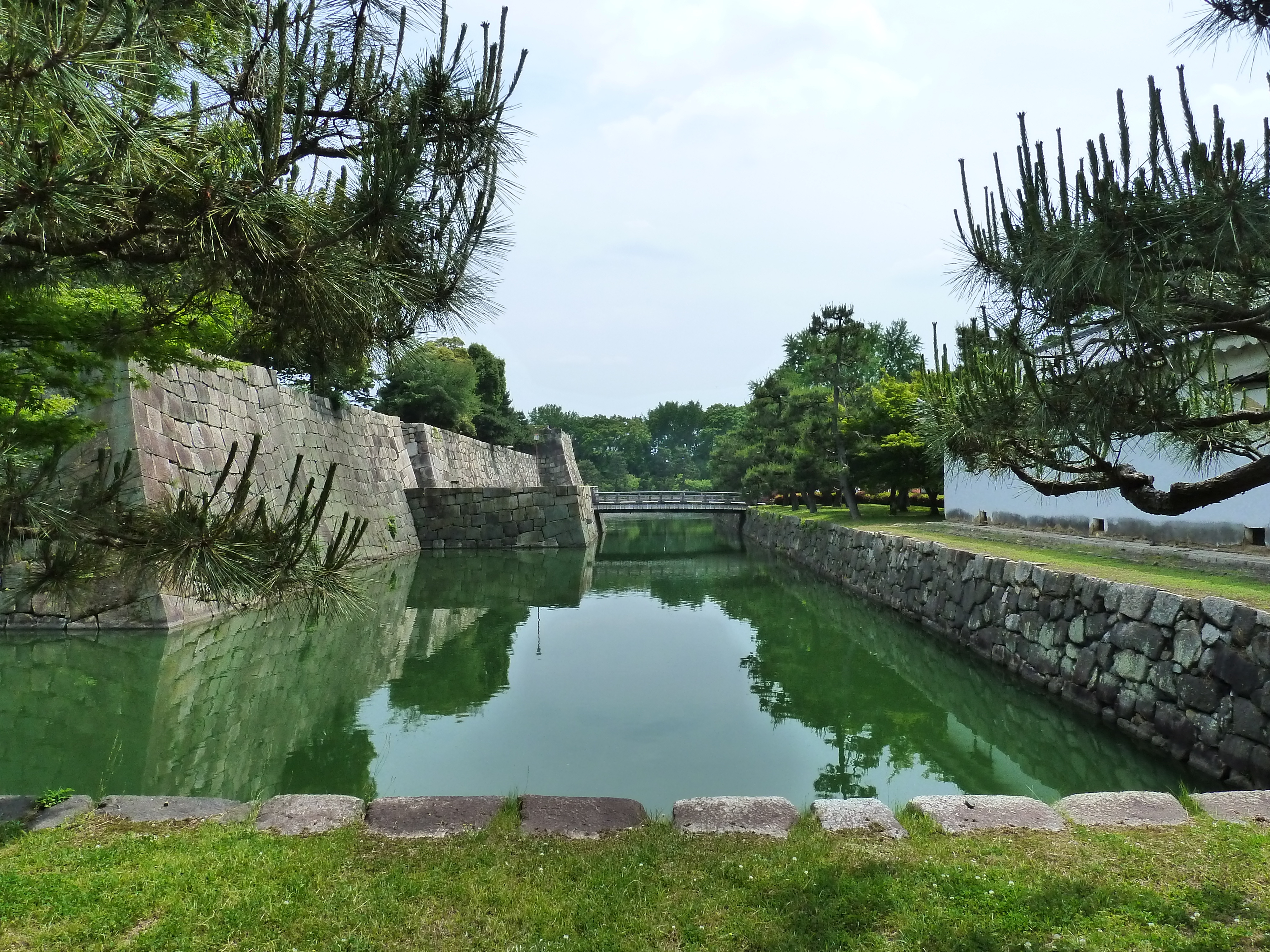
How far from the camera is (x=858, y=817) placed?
3061 mm

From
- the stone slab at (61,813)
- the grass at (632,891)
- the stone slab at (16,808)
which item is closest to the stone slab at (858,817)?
the grass at (632,891)

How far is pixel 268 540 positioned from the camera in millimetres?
2666

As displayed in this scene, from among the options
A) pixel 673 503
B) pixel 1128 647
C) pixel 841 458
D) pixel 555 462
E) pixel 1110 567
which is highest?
pixel 555 462

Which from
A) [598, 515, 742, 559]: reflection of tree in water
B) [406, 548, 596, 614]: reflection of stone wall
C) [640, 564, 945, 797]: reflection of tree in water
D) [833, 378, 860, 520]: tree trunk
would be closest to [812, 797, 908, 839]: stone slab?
[640, 564, 945, 797]: reflection of tree in water

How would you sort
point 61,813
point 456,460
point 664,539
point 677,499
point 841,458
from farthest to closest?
point 664,539, point 677,499, point 456,460, point 841,458, point 61,813

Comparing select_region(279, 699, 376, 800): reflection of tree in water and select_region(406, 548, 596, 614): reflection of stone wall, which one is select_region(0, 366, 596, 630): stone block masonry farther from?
select_region(279, 699, 376, 800): reflection of tree in water

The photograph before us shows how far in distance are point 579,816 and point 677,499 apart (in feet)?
78.0

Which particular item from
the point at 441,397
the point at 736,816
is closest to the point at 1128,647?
the point at 736,816

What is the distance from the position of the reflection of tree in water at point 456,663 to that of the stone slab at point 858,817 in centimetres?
368

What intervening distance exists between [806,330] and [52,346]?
56.4 feet

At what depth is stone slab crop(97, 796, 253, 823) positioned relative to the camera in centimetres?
302

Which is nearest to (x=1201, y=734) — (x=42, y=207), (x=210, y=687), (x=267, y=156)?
(x=267, y=156)

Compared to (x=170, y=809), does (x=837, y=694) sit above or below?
below

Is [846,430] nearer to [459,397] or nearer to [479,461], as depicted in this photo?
[479,461]
